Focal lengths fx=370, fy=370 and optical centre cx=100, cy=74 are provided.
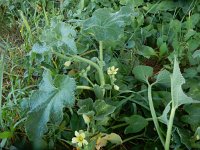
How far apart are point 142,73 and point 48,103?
1.39 feet

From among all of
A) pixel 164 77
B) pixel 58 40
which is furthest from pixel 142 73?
pixel 58 40

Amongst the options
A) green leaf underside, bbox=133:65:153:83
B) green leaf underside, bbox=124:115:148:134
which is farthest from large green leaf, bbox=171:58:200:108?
green leaf underside, bbox=133:65:153:83

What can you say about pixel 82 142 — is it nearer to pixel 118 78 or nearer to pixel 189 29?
pixel 118 78

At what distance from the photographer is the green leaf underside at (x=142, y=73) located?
1.40m

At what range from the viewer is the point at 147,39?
1.74m

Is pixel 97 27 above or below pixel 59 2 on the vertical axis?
above

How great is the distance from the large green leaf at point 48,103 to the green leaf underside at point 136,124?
9.8 inches

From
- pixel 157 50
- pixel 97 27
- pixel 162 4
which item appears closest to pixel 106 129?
pixel 97 27

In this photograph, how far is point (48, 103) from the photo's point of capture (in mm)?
1149

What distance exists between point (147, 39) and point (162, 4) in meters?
0.25

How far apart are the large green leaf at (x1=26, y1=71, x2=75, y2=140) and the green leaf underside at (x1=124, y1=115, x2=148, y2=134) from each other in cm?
25


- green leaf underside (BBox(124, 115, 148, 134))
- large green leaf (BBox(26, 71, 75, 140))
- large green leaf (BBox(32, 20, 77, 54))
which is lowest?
green leaf underside (BBox(124, 115, 148, 134))

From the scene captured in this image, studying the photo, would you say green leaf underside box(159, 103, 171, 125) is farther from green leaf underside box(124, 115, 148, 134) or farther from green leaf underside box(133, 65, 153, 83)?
green leaf underside box(133, 65, 153, 83)

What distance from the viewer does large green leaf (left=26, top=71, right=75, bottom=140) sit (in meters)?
1.10
